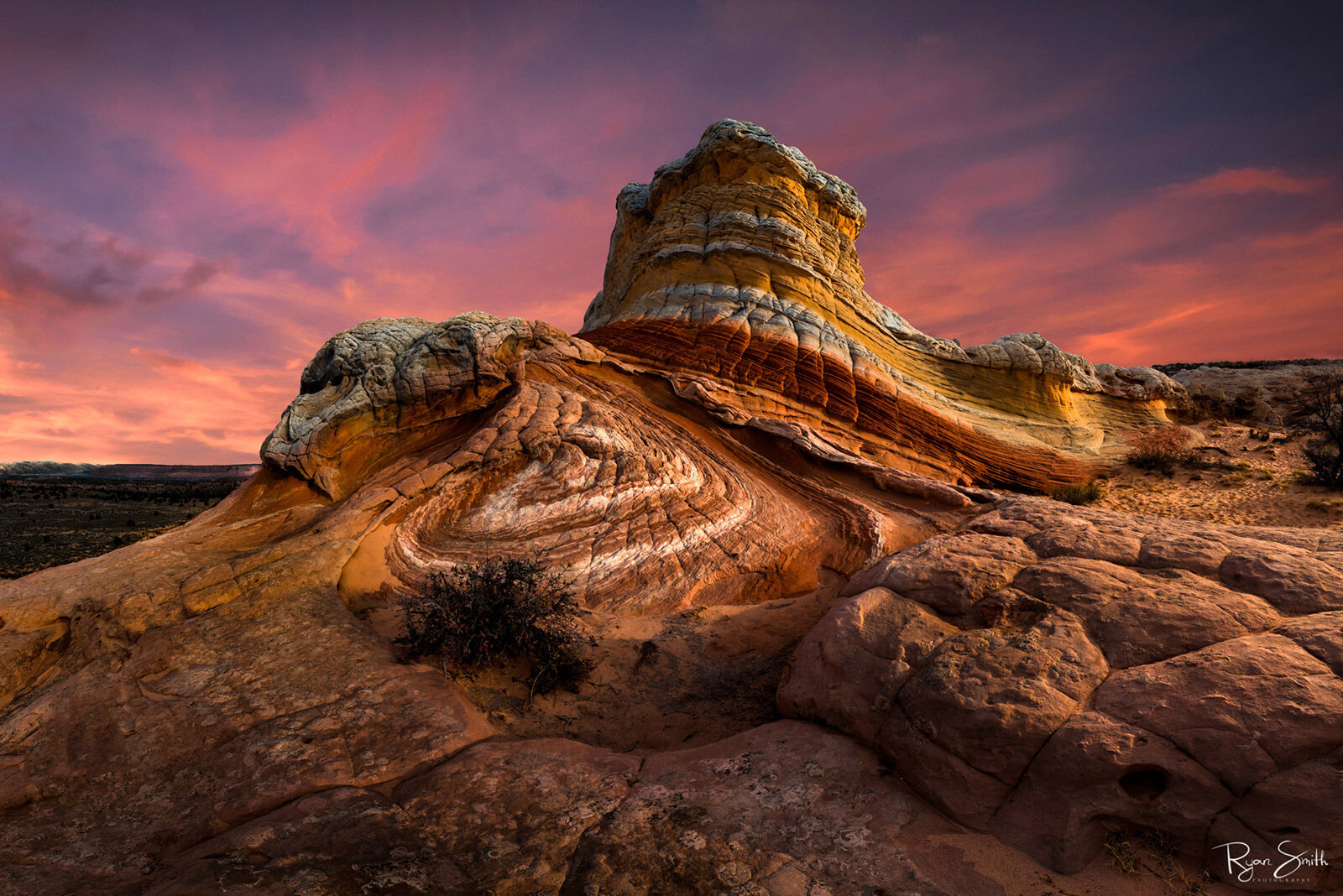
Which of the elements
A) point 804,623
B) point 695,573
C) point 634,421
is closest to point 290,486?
point 634,421

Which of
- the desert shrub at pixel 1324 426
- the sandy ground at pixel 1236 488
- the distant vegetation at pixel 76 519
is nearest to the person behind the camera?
the sandy ground at pixel 1236 488

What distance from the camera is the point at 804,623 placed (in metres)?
7.11

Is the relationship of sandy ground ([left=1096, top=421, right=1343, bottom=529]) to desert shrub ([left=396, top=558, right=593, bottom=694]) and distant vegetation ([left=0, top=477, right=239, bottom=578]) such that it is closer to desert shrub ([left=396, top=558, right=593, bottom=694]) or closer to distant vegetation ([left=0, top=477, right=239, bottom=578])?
desert shrub ([left=396, top=558, right=593, bottom=694])

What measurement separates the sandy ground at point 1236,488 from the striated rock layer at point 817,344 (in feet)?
4.87

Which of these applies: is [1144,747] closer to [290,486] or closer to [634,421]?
[634,421]

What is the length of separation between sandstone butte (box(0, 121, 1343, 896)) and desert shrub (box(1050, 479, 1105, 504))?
7.19m

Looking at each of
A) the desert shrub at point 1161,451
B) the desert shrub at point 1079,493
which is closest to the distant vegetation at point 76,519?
the desert shrub at point 1079,493

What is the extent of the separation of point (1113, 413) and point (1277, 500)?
598cm

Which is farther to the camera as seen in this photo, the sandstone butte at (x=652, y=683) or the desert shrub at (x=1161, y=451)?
the desert shrub at (x=1161, y=451)

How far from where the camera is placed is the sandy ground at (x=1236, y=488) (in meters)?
13.4

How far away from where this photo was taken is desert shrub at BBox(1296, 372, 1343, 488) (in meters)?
14.7

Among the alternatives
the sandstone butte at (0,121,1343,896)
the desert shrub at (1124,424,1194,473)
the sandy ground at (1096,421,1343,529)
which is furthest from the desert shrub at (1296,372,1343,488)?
the sandstone butte at (0,121,1343,896)
